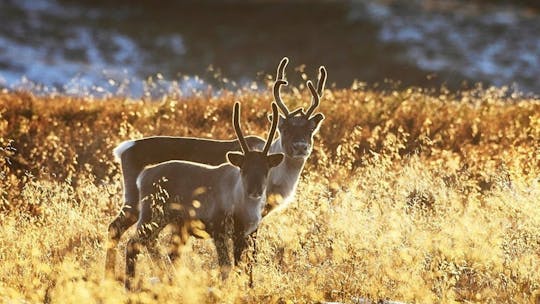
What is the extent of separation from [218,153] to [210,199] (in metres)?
1.74

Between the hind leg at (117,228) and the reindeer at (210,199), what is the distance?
0.29 m

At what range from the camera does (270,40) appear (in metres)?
54.6

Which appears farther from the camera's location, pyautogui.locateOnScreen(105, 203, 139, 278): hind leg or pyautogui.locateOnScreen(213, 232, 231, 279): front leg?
pyautogui.locateOnScreen(105, 203, 139, 278): hind leg

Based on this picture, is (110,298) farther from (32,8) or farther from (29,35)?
(32,8)

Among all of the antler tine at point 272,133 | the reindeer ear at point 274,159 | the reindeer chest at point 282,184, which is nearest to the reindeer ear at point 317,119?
the reindeer chest at point 282,184

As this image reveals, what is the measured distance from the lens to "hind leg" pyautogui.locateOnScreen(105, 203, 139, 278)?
24.7 ft

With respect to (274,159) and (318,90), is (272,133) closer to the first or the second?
(274,159)

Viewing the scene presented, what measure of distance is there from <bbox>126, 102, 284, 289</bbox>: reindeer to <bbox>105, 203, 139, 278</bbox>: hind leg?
29 centimetres

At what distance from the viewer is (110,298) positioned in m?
6.39

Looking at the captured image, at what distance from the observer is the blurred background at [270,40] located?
44.5m

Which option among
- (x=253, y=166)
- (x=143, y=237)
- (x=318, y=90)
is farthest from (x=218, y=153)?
(x=253, y=166)

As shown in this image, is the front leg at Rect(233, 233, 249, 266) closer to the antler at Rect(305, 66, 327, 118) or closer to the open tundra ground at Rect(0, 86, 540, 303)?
the open tundra ground at Rect(0, 86, 540, 303)

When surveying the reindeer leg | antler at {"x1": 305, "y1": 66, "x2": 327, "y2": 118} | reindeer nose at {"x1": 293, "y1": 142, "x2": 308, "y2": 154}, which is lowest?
the reindeer leg

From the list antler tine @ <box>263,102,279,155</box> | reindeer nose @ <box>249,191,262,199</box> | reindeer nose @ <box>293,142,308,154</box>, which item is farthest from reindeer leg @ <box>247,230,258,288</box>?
reindeer nose @ <box>293,142,308,154</box>
